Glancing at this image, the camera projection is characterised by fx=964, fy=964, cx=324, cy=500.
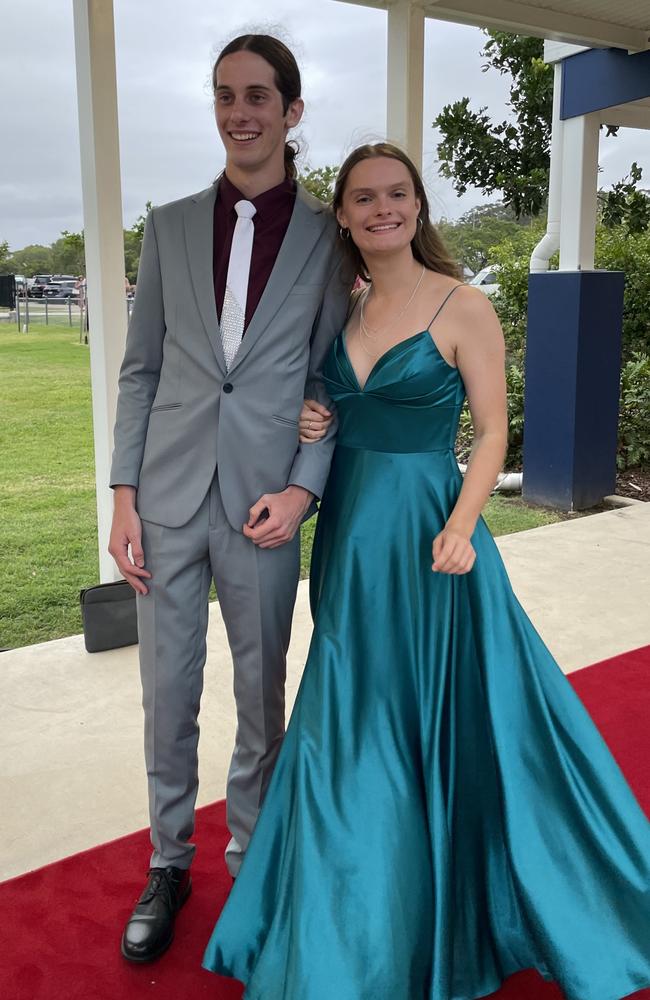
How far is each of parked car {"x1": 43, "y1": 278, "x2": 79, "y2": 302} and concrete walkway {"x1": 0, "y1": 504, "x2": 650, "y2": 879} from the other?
48.1 feet

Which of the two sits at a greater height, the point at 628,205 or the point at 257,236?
the point at 628,205

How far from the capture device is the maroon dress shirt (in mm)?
2043

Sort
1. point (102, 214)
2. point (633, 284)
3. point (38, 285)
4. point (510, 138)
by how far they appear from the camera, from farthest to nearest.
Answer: point (38, 285), point (510, 138), point (633, 284), point (102, 214)

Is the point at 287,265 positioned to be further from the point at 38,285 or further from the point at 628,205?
the point at 38,285

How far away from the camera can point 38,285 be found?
18000 millimetres

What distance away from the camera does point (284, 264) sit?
79.3 inches

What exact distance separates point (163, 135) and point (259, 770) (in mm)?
16623

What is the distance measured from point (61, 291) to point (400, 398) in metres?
17.6

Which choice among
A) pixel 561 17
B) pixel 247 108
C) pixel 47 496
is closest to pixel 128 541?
pixel 247 108

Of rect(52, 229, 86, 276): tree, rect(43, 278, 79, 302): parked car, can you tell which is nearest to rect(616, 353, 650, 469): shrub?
rect(52, 229, 86, 276): tree

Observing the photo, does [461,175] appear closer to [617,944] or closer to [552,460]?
[552,460]

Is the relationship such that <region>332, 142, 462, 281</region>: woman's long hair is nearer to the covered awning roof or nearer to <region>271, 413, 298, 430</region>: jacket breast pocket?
<region>271, 413, 298, 430</region>: jacket breast pocket

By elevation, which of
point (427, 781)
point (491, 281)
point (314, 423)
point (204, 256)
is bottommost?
point (427, 781)

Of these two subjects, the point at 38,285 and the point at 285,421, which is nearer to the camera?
the point at 285,421
